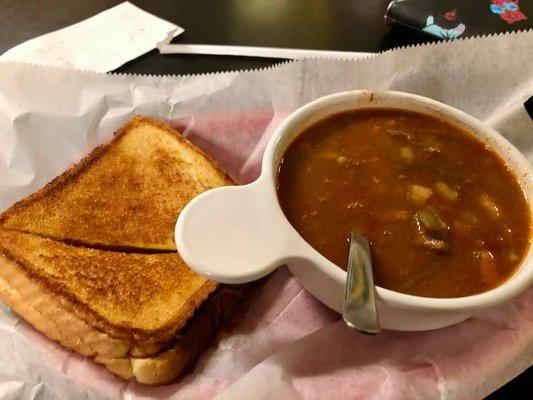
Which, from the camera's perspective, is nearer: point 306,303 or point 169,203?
point 306,303

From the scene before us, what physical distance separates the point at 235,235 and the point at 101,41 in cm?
113

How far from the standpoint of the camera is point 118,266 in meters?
1.24

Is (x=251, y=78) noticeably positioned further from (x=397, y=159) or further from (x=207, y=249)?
(x=207, y=249)

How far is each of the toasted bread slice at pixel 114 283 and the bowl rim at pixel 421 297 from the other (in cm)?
29

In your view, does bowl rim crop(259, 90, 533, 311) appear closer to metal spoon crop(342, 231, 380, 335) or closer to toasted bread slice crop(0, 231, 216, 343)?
metal spoon crop(342, 231, 380, 335)

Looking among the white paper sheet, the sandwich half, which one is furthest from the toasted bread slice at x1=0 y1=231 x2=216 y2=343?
the white paper sheet

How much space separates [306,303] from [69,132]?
2.53ft

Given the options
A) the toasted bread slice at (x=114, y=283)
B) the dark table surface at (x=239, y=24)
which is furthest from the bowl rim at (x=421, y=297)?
the dark table surface at (x=239, y=24)

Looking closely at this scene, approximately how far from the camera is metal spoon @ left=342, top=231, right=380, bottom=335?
0.88 metres

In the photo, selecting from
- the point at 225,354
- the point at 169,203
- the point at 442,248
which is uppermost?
the point at 442,248

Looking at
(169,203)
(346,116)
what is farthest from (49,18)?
(346,116)

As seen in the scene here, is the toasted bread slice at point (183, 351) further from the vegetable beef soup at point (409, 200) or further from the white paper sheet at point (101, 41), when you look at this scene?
the white paper sheet at point (101, 41)

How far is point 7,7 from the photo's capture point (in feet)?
6.86

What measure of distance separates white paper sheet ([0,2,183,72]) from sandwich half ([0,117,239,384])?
1.37 ft
